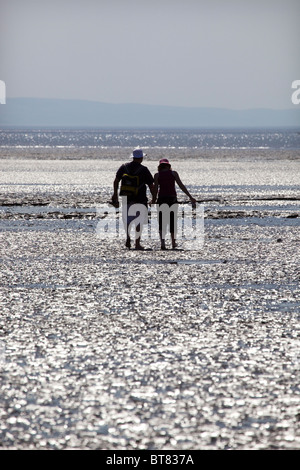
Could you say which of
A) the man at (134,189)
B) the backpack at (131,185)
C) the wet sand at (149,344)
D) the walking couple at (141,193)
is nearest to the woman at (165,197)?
the walking couple at (141,193)

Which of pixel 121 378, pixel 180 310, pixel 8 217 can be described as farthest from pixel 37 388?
pixel 8 217

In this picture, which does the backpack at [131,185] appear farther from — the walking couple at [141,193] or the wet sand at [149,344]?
the wet sand at [149,344]

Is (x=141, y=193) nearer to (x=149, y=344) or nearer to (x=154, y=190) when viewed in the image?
(x=154, y=190)

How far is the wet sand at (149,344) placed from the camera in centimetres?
571

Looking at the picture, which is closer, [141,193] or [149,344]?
[149,344]

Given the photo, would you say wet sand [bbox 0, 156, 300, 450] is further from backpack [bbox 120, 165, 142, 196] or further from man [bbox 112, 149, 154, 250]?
backpack [bbox 120, 165, 142, 196]

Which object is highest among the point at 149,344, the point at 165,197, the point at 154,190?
the point at 154,190

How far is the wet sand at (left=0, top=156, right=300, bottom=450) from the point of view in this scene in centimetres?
571

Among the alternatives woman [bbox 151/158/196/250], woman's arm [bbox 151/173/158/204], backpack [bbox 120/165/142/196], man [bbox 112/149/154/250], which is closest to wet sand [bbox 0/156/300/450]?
woman [bbox 151/158/196/250]

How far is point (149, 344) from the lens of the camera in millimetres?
7977

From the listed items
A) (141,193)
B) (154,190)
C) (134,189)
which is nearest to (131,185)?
(134,189)

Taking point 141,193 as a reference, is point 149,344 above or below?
below

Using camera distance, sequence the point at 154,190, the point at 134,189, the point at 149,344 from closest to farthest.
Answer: the point at 149,344 < the point at 154,190 < the point at 134,189
